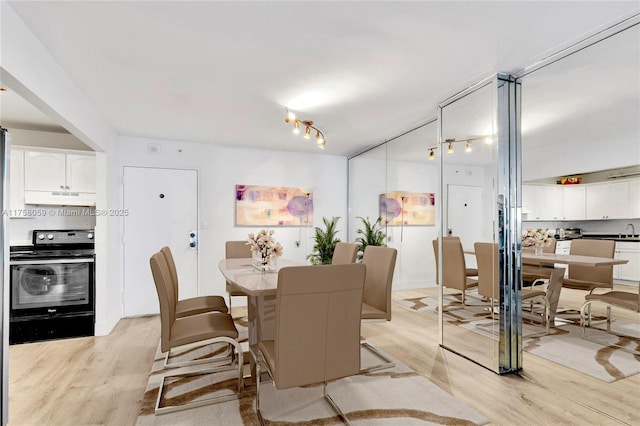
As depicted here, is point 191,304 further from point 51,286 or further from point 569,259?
point 569,259

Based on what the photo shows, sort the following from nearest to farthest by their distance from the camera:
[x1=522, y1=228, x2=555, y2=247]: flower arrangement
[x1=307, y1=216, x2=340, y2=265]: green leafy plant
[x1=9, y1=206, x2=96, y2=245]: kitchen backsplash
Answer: [x1=522, y1=228, x2=555, y2=247]: flower arrangement
[x1=9, y1=206, x2=96, y2=245]: kitchen backsplash
[x1=307, y1=216, x2=340, y2=265]: green leafy plant

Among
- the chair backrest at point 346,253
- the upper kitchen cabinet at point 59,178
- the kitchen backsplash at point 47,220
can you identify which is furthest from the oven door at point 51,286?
the chair backrest at point 346,253

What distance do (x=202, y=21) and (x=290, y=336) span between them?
185cm

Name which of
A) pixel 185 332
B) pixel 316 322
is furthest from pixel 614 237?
pixel 185 332

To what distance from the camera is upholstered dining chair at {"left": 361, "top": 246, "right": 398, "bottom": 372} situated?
8.77ft

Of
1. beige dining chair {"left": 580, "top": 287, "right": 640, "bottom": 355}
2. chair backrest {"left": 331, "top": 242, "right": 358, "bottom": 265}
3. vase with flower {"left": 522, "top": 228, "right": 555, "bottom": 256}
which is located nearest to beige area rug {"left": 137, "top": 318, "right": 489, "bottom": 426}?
chair backrest {"left": 331, "top": 242, "right": 358, "bottom": 265}

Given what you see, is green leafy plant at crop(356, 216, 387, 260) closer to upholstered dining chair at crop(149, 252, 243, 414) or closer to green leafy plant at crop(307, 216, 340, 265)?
green leafy plant at crop(307, 216, 340, 265)

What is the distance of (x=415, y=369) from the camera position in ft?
8.86

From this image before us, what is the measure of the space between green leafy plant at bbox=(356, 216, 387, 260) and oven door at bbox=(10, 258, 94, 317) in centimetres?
338

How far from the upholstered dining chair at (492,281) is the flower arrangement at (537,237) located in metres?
0.22

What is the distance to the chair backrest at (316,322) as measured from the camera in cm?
164

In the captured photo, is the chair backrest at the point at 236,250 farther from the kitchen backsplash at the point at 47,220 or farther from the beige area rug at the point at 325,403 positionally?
the kitchen backsplash at the point at 47,220

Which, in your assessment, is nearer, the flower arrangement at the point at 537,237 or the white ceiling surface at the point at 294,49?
the white ceiling surface at the point at 294,49

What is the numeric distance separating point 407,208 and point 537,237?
6.21ft
